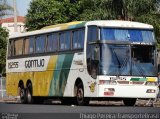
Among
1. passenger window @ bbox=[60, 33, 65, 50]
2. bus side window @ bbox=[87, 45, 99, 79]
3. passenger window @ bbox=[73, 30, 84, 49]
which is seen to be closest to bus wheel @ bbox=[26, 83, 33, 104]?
passenger window @ bbox=[60, 33, 65, 50]

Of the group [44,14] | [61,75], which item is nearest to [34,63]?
[61,75]

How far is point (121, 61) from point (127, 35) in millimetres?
1108

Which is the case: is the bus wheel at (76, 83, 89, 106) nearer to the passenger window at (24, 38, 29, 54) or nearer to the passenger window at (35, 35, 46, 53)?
the passenger window at (35, 35, 46, 53)

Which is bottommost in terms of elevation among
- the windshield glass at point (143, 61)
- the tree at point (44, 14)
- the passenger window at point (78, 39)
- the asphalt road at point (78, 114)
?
the asphalt road at point (78, 114)

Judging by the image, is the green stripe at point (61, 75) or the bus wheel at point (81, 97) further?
the green stripe at point (61, 75)

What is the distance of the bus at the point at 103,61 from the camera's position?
19.3 m

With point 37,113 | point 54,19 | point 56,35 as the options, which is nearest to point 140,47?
point 56,35

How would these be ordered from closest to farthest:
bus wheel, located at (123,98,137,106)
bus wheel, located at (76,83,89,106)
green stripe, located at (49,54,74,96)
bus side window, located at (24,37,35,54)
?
bus wheel, located at (76,83,89,106) < bus wheel, located at (123,98,137,106) < green stripe, located at (49,54,74,96) < bus side window, located at (24,37,35,54)

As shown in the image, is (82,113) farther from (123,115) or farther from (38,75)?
(38,75)

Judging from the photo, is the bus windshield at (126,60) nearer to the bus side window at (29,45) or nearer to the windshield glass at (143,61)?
the windshield glass at (143,61)

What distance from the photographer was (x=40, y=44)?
79.4 ft

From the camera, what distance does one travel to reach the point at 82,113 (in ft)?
14.1

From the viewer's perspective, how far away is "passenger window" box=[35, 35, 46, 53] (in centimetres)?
2389

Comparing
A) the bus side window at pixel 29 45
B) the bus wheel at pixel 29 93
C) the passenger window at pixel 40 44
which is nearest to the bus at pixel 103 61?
the passenger window at pixel 40 44
